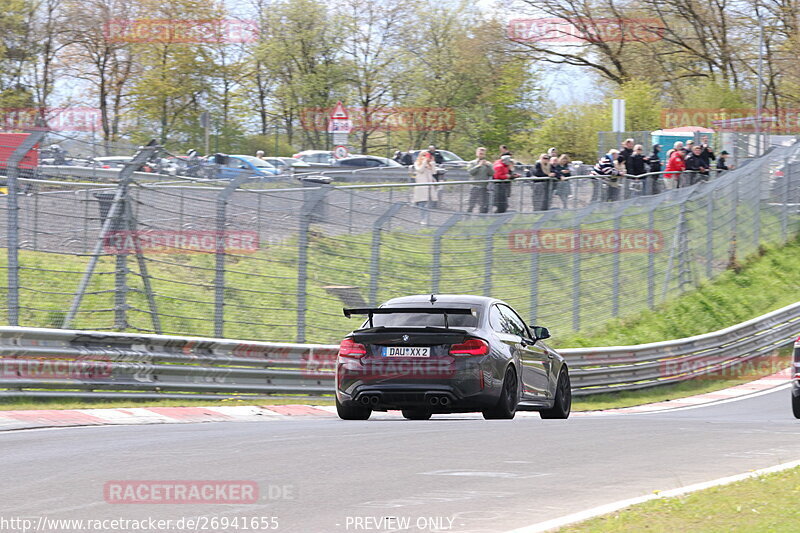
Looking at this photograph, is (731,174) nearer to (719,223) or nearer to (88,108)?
(719,223)

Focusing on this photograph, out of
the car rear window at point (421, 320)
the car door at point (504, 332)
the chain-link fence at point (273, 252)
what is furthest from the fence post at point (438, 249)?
the car rear window at point (421, 320)

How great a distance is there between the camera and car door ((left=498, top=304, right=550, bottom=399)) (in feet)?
45.5

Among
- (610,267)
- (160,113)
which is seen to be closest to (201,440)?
(610,267)

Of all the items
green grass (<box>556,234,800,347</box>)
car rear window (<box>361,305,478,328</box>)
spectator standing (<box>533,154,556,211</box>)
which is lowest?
green grass (<box>556,234,800,347</box>)

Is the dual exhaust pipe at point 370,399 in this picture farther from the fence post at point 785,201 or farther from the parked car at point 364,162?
the parked car at point 364,162

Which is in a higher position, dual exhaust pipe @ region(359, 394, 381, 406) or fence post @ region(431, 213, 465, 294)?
fence post @ region(431, 213, 465, 294)

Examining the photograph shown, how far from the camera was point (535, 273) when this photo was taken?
910 inches

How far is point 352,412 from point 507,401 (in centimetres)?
168

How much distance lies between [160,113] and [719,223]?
35691 mm

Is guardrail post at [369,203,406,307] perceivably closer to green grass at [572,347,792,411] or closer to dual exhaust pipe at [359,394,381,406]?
green grass at [572,347,792,411]

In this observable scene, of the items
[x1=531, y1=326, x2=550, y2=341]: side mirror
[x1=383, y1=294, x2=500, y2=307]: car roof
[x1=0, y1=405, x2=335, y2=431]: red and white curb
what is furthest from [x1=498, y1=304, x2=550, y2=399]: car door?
[x1=0, y1=405, x2=335, y2=431]: red and white curb

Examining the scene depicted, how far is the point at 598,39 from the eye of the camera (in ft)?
209

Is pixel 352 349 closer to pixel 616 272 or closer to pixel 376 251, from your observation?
pixel 376 251

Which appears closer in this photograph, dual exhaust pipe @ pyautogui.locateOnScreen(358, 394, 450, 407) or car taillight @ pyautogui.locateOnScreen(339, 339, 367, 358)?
dual exhaust pipe @ pyautogui.locateOnScreen(358, 394, 450, 407)
